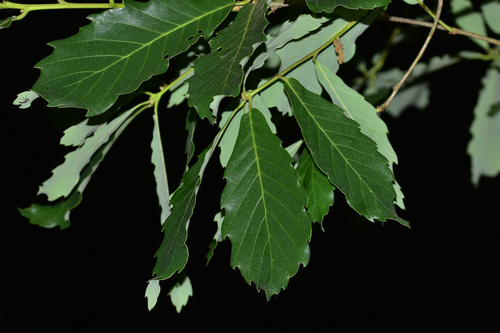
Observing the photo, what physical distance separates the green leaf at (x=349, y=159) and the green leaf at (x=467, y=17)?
807 mm

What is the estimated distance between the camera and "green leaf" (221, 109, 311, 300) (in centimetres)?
57

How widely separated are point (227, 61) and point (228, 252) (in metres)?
1.88

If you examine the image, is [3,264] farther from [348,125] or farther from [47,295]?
[348,125]

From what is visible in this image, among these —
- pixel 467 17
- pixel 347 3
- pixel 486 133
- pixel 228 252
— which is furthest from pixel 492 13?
pixel 228 252

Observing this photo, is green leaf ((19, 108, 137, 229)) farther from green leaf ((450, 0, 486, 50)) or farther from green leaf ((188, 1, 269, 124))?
green leaf ((450, 0, 486, 50))

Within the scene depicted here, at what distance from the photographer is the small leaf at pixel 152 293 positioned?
61 centimetres

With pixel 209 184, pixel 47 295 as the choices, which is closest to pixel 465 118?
pixel 209 184

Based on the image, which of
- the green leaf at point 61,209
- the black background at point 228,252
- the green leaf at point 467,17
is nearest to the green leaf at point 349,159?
the green leaf at point 61,209

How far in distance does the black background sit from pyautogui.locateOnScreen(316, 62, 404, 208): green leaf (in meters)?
0.78

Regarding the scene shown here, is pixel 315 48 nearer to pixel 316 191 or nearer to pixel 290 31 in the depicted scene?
pixel 290 31

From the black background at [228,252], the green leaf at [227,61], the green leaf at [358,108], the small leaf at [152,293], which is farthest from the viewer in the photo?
the black background at [228,252]

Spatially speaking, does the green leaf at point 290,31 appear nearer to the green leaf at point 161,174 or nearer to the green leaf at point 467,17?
the green leaf at point 161,174

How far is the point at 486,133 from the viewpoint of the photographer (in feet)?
4.36

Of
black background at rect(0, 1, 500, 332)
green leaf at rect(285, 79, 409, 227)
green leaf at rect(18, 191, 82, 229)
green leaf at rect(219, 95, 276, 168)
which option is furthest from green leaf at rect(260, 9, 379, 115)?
black background at rect(0, 1, 500, 332)
